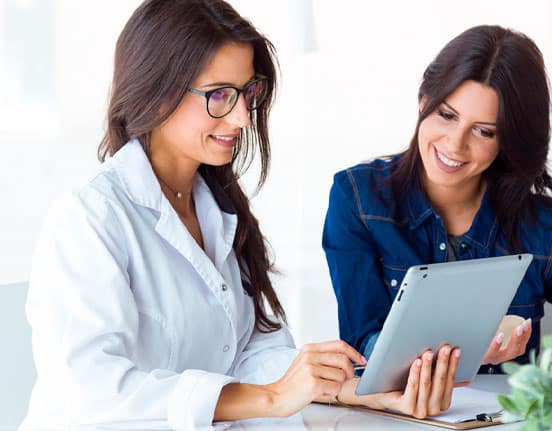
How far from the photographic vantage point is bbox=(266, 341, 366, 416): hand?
1.78m

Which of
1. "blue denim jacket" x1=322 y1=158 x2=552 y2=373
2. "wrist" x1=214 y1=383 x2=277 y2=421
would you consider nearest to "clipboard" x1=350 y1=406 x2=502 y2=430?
"wrist" x1=214 y1=383 x2=277 y2=421

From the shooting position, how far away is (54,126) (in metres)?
3.59

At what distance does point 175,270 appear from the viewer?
197 cm

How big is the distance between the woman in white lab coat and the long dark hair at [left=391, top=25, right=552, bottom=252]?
51 cm

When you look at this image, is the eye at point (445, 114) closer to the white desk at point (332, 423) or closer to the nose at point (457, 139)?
the nose at point (457, 139)

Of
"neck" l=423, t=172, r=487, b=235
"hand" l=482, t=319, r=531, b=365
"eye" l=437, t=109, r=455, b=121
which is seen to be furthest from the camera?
"neck" l=423, t=172, r=487, b=235

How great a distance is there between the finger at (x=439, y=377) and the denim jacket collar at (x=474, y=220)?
29.4 inches

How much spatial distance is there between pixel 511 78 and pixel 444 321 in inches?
32.1

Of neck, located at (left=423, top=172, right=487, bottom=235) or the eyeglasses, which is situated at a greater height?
the eyeglasses

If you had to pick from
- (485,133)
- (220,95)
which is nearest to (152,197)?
(220,95)

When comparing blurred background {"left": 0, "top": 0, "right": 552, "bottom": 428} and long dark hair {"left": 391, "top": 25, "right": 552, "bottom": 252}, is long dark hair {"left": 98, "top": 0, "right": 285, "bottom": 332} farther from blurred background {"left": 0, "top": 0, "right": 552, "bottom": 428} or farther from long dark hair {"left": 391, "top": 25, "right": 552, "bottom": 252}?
blurred background {"left": 0, "top": 0, "right": 552, "bottom": 428}

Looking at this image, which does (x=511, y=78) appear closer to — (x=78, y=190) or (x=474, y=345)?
(x=474, y=345)

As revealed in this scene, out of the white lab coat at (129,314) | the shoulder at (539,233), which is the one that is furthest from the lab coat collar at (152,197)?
the shoulder at (539,233)

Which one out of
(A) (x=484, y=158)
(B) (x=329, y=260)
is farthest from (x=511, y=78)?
(B) (x=329, y=260)
